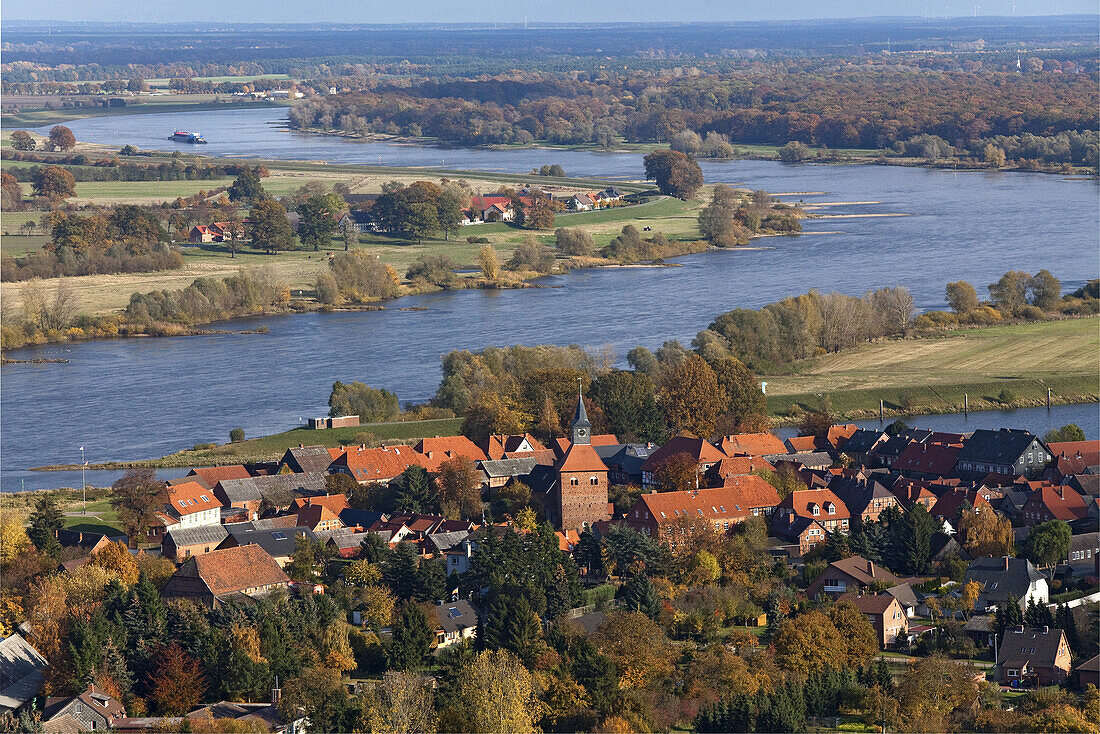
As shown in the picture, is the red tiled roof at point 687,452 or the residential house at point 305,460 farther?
the residential house at point 305,460

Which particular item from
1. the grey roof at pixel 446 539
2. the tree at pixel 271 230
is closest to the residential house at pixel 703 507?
the grey roof at pixel 446 539

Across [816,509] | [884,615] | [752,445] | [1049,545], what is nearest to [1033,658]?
[884,615]

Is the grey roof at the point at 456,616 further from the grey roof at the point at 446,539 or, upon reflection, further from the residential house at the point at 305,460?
the residential house at the point at 305,460

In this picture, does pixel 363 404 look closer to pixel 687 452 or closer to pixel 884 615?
pixel 687 452

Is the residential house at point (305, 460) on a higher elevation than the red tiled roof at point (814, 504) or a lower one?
lower

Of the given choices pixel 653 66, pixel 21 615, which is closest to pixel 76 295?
pixel 21 615

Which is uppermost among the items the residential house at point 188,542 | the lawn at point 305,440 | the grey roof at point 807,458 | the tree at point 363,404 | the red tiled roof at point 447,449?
the residential house at point 188,542
